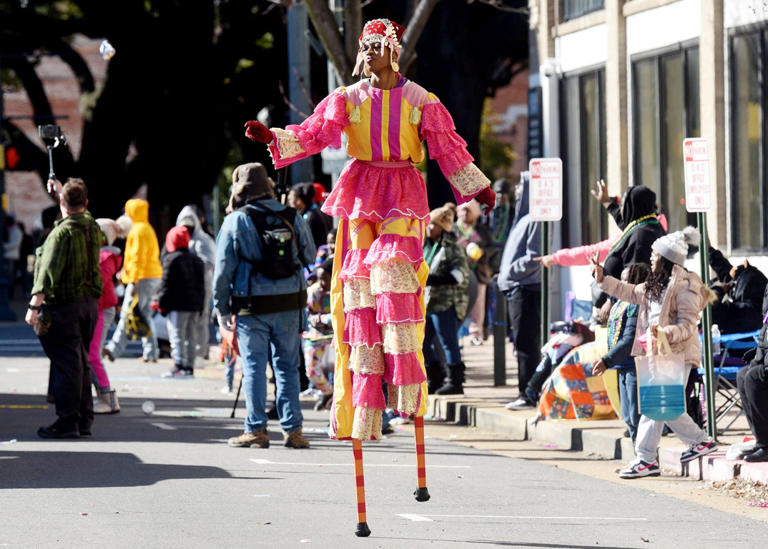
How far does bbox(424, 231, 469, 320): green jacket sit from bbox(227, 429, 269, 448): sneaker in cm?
332

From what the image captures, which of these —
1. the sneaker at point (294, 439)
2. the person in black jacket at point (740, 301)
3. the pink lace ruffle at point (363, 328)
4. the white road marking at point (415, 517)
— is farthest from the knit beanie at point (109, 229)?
the pink lace ruffle at point (363, 328)

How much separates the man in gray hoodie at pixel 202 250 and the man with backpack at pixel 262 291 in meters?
6.72

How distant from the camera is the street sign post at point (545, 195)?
1297 cm

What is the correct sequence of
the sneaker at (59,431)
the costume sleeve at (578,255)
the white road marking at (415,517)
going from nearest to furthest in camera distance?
the white road marking at (415,517) → the sneaker at (59,431) → the costume sleeve at (578,255)

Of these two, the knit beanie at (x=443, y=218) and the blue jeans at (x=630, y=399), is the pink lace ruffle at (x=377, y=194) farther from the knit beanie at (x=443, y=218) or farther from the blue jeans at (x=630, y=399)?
the knit beanie at (x=443, y=218)

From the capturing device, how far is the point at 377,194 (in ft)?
25.2

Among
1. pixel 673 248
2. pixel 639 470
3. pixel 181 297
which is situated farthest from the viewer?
pixel 181 297

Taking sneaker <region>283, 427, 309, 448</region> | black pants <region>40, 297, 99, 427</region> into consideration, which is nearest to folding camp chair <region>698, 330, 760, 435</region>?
sneaker <region>283, 427, 309, 448</region>

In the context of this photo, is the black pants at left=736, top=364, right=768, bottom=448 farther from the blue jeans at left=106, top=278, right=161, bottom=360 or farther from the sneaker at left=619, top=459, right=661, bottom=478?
the blue jeans at left=106, top=278, right=161, bottom=360

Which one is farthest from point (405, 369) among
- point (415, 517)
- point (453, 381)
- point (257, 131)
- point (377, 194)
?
point (453, 381)

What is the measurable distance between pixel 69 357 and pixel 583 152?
11.2 m

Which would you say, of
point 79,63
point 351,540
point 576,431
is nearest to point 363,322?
point 351,540

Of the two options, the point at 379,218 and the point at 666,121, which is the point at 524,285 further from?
the point at 379,218

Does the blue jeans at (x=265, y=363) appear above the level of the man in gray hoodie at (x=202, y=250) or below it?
below
